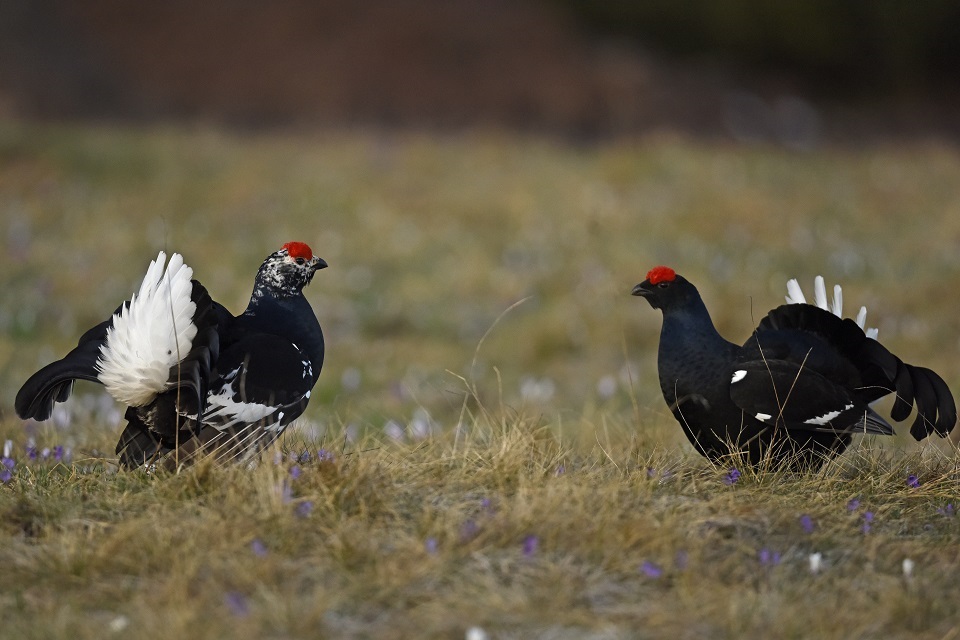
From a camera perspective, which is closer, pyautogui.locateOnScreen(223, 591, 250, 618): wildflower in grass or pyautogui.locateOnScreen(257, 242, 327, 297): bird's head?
pyautogui.locateOnScreen(223, 591, 250, 618): wildflower in grass

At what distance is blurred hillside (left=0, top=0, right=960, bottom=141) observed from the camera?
17.4m

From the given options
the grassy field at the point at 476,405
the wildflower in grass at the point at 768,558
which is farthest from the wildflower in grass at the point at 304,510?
the wildflower in grass at the point at 768,558

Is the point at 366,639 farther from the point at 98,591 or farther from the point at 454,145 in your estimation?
the point at 454,145

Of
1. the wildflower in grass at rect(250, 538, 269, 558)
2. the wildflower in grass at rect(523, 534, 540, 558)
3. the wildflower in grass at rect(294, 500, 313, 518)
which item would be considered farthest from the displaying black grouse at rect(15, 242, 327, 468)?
the wildflower in grass at rect(523, 534, 540, 558)

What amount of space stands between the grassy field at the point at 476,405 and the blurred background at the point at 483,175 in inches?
2.1

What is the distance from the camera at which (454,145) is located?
47.8 feet

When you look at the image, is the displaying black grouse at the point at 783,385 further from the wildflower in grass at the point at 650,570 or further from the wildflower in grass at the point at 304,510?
the wildflower in grass at the point at 304,510

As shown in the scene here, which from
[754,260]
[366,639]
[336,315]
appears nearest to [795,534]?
[366,639]

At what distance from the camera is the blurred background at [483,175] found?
8.82m

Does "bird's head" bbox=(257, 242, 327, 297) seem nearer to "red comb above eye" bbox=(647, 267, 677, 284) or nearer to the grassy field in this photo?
the grassy field

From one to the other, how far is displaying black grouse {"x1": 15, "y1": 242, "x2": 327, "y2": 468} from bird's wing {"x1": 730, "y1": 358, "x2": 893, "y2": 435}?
1702 millimetres

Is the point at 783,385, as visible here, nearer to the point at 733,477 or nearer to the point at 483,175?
the point at 733,477

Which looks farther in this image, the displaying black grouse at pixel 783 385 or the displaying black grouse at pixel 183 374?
the displaying black grouse at pixel 783 385

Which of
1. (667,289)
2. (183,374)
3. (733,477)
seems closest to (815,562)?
(733,477)
